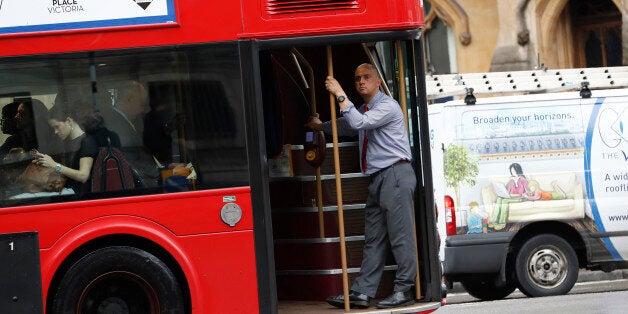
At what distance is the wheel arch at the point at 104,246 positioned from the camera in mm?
7945

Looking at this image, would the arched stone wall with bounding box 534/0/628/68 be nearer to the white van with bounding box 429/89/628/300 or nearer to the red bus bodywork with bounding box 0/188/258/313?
the white van with bounding box 429/89/628/300

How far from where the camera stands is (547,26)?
22.8m

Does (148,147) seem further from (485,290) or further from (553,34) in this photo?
(553,34)

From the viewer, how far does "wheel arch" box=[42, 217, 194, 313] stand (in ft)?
26.1

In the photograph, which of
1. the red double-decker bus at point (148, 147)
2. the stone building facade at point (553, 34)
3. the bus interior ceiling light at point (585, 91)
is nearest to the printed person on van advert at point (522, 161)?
the bus interior ceiling light at point (585, 91)

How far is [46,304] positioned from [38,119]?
1.13 m

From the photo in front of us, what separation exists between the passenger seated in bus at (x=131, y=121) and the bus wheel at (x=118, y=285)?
1.65 ft

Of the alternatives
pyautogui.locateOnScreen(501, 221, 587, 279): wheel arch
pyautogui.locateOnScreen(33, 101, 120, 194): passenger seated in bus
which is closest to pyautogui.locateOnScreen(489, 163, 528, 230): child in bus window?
pyautogui.locateOnScreen(501, 221, 587, 279): wheel arch

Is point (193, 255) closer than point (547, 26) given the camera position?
Yes

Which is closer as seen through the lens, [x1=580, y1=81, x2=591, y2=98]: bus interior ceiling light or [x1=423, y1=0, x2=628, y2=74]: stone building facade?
[x1=580, y1=81, x2=591, y2=98]: bus interior ceiling light

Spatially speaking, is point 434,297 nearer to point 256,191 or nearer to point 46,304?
point 256,191

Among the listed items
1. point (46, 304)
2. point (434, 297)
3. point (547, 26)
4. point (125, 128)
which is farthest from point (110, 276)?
point (547, 26)

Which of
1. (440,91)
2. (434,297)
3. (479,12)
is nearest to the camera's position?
(434,297)

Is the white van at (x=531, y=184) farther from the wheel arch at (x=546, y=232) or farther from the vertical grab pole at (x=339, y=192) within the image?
the vertical grab pole at (x=339, y=192)
